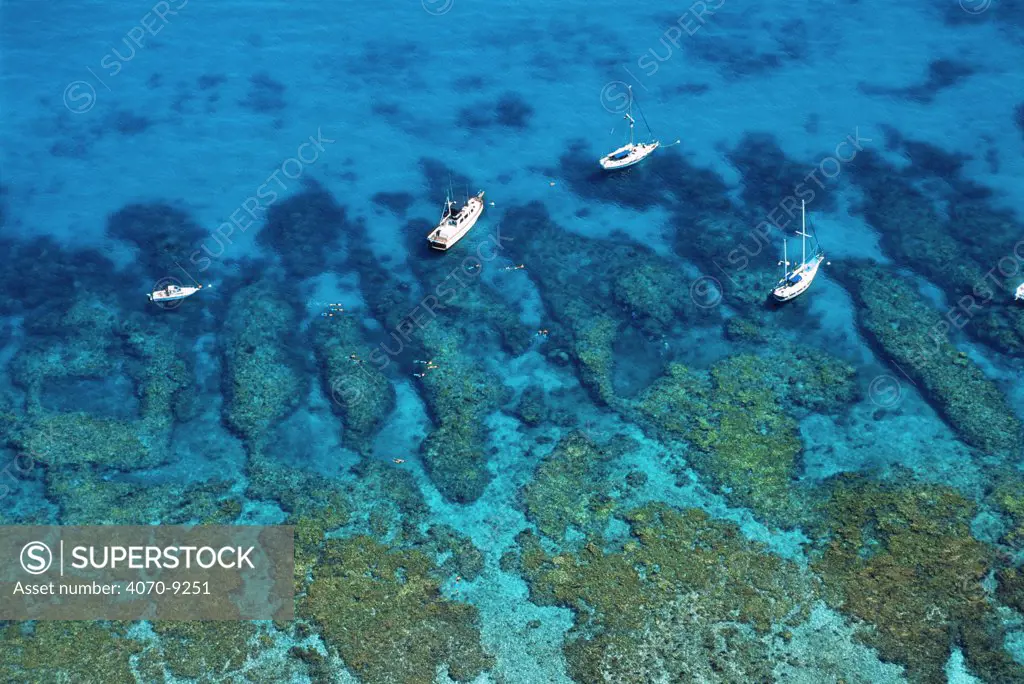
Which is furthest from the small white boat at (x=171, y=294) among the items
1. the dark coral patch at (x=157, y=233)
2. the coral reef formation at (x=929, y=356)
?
the coral reef formation at (x=929, y=356)

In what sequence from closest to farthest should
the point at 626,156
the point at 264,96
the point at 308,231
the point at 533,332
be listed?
1. the point at 533,332
2. the point at 308,231
3. the point at 626,156
4. the point at 264,96

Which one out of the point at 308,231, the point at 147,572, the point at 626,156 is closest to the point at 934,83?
the point at 626,156

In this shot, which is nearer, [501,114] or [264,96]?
[501,114]

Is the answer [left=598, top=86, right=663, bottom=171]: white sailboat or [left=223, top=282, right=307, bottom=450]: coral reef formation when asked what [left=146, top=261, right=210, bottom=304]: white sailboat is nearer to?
[left=223, top=282, right=307, bottom=450]: coral reef formation

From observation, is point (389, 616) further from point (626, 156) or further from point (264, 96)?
point (264, 96)

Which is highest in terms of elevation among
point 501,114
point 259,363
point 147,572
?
point 501,114

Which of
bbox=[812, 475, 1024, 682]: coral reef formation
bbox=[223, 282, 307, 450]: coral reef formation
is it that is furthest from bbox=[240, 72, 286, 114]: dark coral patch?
bbox=[812, 475, 1024, 682]: coral reef formation

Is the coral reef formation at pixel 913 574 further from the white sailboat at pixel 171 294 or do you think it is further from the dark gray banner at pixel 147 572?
the white sailboat at pixel 171 294

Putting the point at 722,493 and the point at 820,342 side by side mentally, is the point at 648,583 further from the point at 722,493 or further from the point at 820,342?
the point at 820,342
